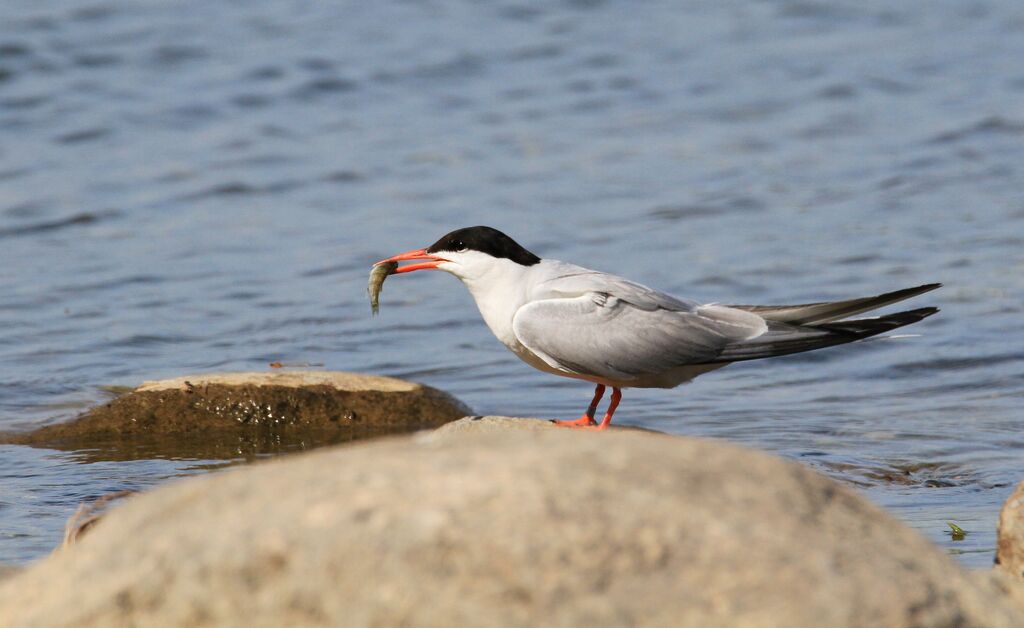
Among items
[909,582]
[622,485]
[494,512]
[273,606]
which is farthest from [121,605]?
[909,582]

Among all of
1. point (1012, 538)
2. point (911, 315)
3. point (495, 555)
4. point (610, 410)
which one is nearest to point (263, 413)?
point (610, 410)

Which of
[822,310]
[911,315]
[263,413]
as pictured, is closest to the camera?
[911,315]

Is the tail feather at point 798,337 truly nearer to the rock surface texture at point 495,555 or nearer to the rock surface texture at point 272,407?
the rock surface texture at point 272,407

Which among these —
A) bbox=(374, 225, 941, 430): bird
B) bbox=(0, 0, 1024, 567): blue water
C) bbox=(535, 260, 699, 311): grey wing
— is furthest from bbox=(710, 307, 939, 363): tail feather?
bbox=(0, 0, 1024, 567): blue water

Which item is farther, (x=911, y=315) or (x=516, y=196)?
(x=516, y=196)

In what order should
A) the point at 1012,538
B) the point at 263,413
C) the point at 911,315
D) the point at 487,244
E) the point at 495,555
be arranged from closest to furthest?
the point at 495,555 < the point at 1012,538 < the point at 911,315 < the point at 487,244 < the point at 263,413

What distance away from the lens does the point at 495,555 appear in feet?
9.46

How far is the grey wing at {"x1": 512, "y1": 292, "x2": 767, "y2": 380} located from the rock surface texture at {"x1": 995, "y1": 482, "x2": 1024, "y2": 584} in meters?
1.82

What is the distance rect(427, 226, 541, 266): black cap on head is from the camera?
6.08 metres

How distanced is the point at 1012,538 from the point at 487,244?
2.55 meters

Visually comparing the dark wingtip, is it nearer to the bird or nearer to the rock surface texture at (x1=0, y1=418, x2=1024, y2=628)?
the bird

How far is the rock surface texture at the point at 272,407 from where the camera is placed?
6.95 metres

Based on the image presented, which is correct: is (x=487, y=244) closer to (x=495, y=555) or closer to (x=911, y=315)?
(x=911, y=315)

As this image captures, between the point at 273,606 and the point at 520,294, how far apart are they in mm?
3246
